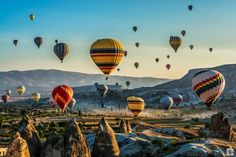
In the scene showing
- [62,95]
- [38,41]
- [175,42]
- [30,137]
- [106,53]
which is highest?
[38,41]

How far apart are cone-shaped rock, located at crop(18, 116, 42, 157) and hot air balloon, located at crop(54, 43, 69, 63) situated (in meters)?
64.2

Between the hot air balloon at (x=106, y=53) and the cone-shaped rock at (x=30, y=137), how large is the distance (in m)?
36.2

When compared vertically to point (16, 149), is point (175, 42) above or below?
above

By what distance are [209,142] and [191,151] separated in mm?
3234

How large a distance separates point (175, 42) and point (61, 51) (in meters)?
31.8

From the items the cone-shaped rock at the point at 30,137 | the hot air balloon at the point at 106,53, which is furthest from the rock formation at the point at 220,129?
the hot air balloon at the point at 106,53

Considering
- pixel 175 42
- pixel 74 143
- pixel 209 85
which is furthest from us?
pixel 175 42

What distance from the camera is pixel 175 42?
11669 cm

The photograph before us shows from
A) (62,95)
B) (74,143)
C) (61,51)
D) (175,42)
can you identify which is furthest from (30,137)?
(175,42)

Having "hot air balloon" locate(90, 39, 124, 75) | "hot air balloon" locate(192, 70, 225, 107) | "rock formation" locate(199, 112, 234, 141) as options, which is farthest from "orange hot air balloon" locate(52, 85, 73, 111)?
"rock formation" locate(199, 112, 234, 141)

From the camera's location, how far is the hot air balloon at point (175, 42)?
11612cm

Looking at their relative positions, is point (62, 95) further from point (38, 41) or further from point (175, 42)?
point (175, 42)

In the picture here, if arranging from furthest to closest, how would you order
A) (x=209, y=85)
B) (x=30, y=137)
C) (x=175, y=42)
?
(x=175, y=42)
(x=209, y=85)
(x=30, y=137)

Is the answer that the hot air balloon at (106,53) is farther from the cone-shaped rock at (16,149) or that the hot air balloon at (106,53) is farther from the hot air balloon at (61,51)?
the cone-shaped rock at (16,149)
